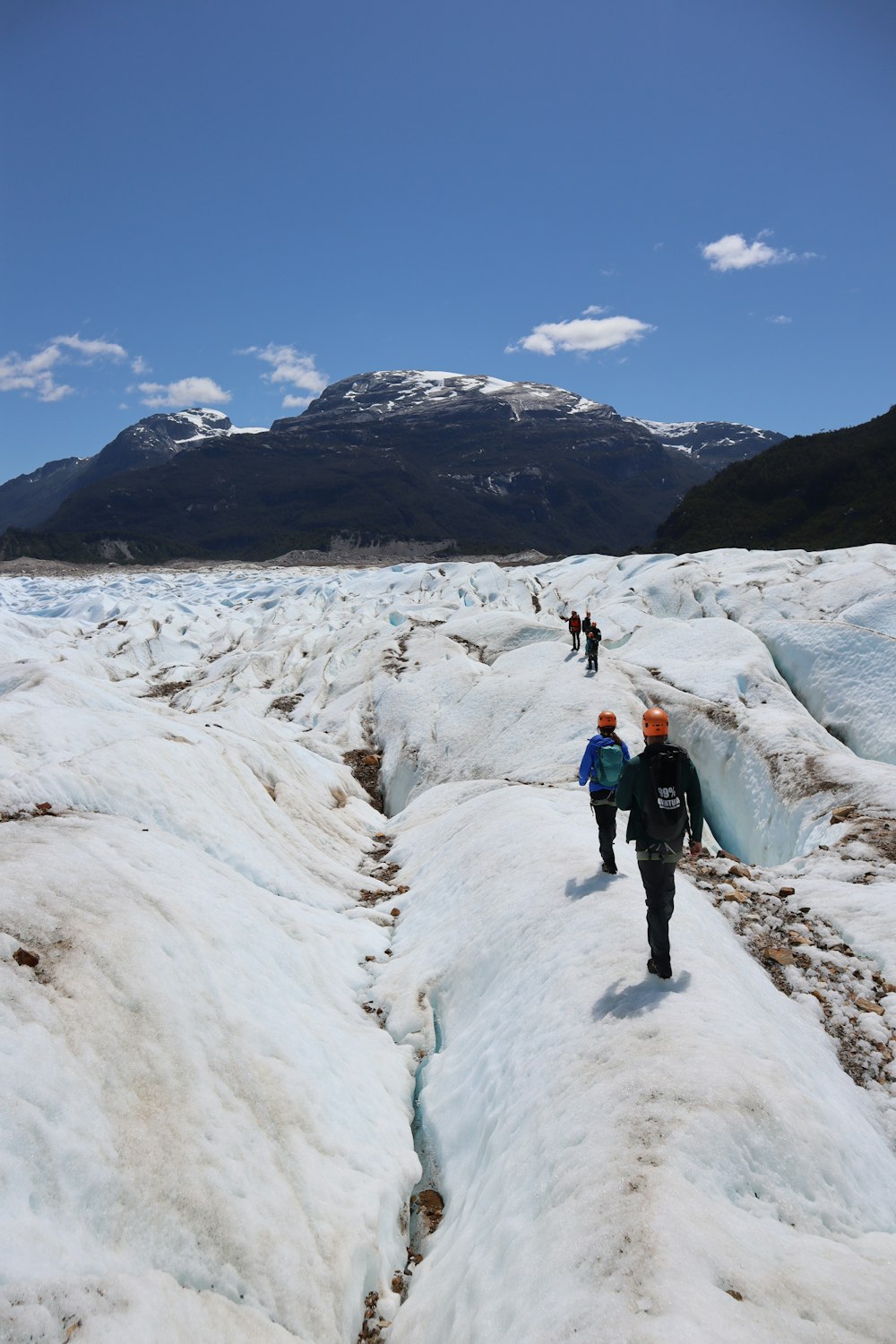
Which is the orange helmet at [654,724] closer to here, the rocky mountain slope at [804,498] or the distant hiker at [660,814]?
the distant hiker at [660,814]

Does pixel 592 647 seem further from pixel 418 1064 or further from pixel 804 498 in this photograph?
pixel 804 498

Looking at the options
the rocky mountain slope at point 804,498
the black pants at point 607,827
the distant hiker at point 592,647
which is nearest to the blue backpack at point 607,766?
the black pants at point 607,827

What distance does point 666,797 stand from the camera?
26.5ft

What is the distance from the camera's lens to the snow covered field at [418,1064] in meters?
5.39

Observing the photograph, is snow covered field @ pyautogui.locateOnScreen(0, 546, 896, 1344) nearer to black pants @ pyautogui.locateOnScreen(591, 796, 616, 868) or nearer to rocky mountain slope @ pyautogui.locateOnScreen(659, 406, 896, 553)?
black pants @ pyautogui.locateOnScreen(591, 796, 616, 868)

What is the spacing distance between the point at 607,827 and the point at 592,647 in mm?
19853

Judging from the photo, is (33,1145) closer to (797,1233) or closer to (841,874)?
(797,1233)

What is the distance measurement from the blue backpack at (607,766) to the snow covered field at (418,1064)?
1763mm

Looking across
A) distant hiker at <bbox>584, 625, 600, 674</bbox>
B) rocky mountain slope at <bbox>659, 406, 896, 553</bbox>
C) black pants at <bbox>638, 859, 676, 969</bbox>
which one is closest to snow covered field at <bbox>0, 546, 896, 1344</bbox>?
black pants at <bbox>638, 859, 676, 969</bbox>

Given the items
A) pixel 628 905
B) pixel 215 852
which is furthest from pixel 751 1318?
pixel 215 852

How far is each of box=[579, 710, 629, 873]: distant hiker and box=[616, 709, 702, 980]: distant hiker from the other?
7.91 ft

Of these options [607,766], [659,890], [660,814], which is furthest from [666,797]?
[607,766]

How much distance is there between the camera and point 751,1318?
4672 millimetres

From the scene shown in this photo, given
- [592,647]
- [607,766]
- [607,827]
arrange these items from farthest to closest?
[592,647]
[607,827]
[607,766]
